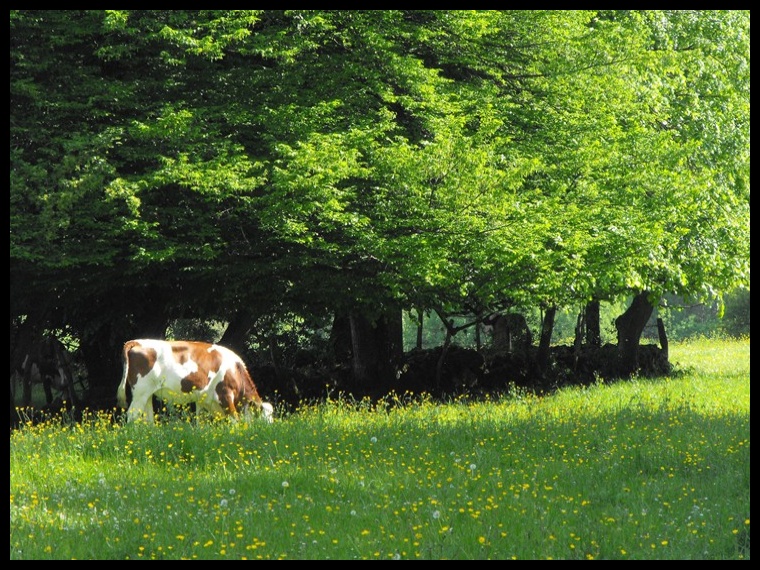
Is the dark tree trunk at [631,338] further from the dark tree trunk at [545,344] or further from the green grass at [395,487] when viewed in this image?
the green grass at [395,487]

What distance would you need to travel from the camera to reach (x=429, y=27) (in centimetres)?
1767

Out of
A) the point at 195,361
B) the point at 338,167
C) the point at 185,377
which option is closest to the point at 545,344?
the point at 338,167

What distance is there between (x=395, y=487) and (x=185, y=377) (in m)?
6.19

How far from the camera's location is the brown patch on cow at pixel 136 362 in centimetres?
1433

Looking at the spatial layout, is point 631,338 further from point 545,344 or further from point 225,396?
point 225,396

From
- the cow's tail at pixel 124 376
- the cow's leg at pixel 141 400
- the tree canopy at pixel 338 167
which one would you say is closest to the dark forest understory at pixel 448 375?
the tree canopy at pixel 338 167

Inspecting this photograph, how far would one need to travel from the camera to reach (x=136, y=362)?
1434cm

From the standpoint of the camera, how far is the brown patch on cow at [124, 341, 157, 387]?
47.0ft

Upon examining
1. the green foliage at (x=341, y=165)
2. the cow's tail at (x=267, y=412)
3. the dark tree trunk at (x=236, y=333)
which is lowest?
the cow's tail at (x=267, y=412)

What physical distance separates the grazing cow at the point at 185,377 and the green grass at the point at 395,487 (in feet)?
4.70

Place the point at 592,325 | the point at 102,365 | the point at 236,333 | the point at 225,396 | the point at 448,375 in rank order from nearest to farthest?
the point at 225,396
the point at 236,333
the point at 102,365
the point at 448,375
the point at 592,325

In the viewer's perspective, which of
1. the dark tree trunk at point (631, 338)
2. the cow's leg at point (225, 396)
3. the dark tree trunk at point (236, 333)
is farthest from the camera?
the dark tree trunk at point (631, 338)

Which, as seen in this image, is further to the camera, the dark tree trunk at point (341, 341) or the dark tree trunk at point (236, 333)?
the dark tree trunk at point (341, 341)

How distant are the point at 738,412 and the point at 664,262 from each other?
390 cm
